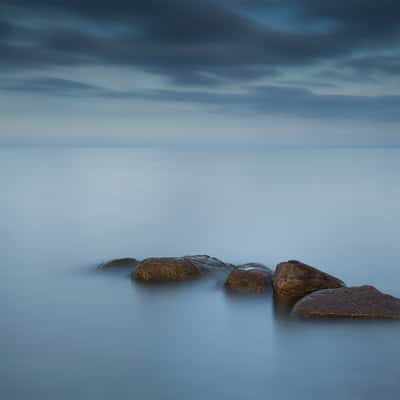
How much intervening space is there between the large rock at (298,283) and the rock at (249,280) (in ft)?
1.09

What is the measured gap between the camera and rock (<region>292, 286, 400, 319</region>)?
24.2 ft

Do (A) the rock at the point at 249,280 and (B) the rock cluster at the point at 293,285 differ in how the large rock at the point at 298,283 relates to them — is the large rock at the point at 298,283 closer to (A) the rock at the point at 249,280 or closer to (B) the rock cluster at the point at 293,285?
(B) the rock cluster at the point at 293,285

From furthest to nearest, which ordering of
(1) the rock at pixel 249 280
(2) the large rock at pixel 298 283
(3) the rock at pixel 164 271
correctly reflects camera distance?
(3) the rock at pixel 164 271
(1) the rock at pixel 249 280
(2) the large rock at pixel 298 283

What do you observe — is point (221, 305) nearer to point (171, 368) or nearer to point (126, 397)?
point (171, 368)

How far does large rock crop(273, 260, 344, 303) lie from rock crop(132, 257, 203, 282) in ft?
5.51

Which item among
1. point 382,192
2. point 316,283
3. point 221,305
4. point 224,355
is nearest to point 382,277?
point 316,283

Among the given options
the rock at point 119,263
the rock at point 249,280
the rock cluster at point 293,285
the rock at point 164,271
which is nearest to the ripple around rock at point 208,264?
the rock cluster at point 293,285

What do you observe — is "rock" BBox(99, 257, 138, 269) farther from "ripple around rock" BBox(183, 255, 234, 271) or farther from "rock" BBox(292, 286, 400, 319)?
"rock" BBox(292, 286, 400, 319)

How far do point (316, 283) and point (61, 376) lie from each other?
394cm

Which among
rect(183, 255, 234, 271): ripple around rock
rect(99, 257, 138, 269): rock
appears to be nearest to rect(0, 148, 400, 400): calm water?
rect(99, 257, 138, 269): rock

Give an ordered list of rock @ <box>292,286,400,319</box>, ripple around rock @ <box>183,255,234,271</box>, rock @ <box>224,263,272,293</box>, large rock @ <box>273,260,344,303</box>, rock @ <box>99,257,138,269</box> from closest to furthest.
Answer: rock @ <box>292,286,400,319</box> → large rock @ <box>273,260,344,303</box> → rock @ <box>224,263,272,293</box> → ripple around rock @ <box>183,255,234,271</box> → rock @ <box>99,257,138,269</box>

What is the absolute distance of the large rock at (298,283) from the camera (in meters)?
8.26

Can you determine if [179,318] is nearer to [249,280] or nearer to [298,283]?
[249,280]

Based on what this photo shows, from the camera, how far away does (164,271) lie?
9414 millimetres
